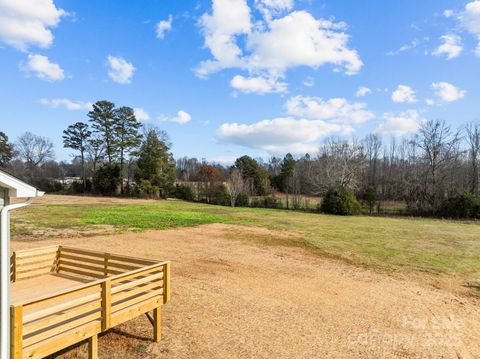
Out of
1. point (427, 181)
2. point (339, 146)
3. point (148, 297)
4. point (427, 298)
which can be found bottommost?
point (427, 298)

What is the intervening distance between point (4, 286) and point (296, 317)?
5.32 meters

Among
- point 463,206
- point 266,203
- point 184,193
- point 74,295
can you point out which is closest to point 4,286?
point 74,295

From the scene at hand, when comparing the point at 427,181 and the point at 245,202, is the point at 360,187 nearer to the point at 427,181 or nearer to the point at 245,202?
the point at 427,181

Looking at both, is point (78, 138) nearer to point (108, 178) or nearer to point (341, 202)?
point (108, 178)

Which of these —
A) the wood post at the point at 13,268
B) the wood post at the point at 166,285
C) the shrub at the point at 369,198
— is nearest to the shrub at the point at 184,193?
the shrub at the point at 369,198

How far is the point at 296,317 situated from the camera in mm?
6914

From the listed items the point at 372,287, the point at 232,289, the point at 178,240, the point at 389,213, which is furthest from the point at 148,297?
the point at 389,213

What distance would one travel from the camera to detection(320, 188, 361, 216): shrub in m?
30.7

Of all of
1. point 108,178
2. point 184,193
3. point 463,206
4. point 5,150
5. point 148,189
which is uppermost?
point 5,150

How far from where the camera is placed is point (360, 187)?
36.9 m

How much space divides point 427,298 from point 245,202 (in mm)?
31436

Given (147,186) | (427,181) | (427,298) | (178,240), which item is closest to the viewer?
(427,298)

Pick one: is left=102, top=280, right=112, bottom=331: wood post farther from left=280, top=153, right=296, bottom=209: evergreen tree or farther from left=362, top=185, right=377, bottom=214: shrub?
left=280, top=153, right=296, bottom=209: evergreen tree

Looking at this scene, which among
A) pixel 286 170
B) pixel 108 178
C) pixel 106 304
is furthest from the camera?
pixel 286 170
